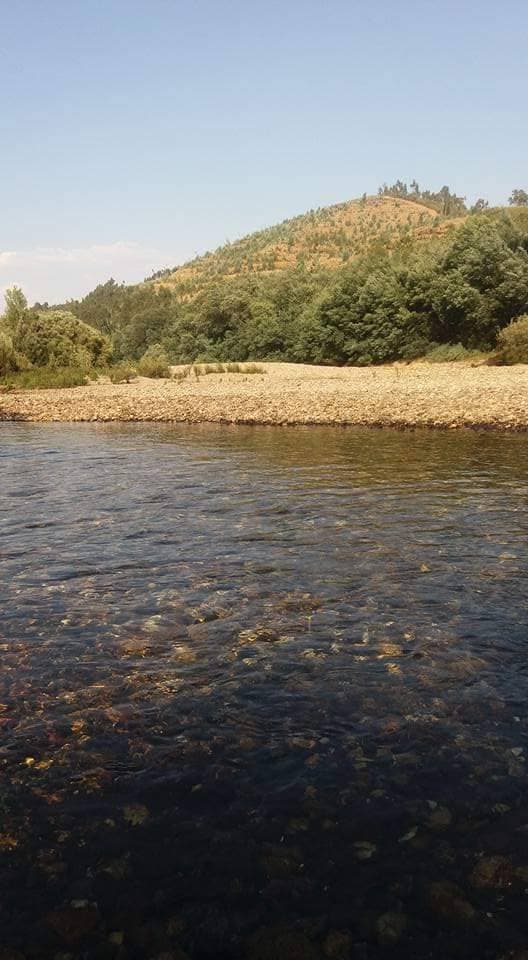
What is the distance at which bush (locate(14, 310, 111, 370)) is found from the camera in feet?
159

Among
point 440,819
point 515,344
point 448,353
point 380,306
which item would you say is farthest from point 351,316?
point 440,819

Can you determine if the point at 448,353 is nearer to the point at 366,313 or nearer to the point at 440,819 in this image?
the point at 366,313

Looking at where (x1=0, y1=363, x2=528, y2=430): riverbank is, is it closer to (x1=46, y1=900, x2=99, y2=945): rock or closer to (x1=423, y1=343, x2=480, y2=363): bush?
(x1=423, y1=343, x2=480, y2=363): bush

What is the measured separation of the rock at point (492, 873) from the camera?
176 inches

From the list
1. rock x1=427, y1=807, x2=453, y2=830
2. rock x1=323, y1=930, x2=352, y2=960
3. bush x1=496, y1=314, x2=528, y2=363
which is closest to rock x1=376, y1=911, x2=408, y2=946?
rock x1=323, y1=930, x2=352, y2=960

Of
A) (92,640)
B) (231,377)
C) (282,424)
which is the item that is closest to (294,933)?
(92,640)

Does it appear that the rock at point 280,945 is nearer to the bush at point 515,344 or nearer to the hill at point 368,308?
the bush at point 515,344

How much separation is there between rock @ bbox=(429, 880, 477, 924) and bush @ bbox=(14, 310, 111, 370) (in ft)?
150

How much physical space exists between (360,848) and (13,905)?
7.03 ft

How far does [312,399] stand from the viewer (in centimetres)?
3184

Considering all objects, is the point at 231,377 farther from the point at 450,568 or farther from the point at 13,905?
the point at 13,905

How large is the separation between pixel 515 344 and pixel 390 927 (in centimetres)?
3812

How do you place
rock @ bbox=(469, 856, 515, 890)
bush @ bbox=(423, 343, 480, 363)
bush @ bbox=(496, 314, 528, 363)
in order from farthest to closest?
1. bush @ bbox=(423, 343, 480, 363)
2. bush @ bbox=(496, 314, 528, 363)
3. rock @ bbox=(469, 856, 515, 890)

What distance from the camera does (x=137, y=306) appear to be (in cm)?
9812
